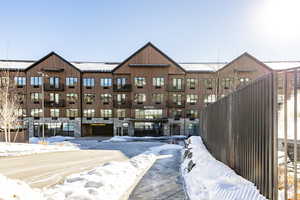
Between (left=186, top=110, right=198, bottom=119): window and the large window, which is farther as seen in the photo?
(left=186, top=110, right=198, bottom=119): window

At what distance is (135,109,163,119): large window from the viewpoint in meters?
36.7

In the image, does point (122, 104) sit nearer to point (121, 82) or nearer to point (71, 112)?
point (121, 82)

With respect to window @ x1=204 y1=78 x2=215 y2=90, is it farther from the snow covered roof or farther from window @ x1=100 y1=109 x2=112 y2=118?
window @ x1=100 y1=109 x2=112 y2=118

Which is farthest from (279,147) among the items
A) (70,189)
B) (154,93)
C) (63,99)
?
(63,99)

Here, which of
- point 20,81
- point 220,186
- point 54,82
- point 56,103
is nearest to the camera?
point 220,186

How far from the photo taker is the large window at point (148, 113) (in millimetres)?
Result: 36719

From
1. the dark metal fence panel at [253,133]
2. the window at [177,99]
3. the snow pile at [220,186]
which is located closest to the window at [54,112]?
the window at [177,99]

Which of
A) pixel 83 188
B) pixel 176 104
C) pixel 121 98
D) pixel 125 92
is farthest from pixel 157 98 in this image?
pixel 83 188

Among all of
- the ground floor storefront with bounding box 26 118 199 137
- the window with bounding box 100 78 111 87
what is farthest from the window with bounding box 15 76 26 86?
the window with bounding box 100 78 111 87

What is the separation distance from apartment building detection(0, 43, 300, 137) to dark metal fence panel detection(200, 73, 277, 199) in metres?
29.2

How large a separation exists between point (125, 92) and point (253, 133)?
1319 inches

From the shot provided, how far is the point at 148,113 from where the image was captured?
36875mm

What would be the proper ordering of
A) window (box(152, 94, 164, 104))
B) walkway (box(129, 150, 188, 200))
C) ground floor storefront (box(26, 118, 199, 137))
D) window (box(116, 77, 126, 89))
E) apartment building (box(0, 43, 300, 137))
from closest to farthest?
walkway (box(129, 150, 188, 200)) < ground floor storefront (box(26, 118, 199, 137)) < apartment building (box(0, 43, 300, 137)) < window (box(152, 94, 164, 104)) < window (box(116, 77, 126, 89))

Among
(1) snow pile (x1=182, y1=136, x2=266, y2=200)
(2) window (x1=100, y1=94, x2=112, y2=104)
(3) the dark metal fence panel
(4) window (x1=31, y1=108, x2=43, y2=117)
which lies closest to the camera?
(3) the dark metal fence panel
